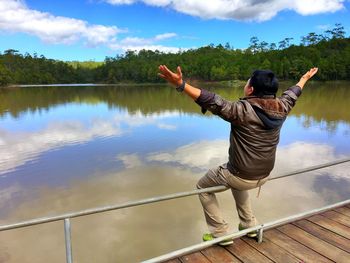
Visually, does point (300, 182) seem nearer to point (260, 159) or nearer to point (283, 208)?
point (283, 208)

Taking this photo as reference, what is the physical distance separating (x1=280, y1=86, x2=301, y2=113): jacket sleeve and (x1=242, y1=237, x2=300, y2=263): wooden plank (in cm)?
126

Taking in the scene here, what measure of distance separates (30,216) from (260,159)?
5666 mm

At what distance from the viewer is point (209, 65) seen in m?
92.8

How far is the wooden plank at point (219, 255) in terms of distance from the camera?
8.89 ft

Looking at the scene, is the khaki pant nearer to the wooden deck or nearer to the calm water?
the wooden deck

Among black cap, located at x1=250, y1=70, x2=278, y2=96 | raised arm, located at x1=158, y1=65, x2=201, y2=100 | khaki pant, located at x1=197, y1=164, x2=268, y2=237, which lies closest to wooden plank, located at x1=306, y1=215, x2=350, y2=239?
khaki pant, located at x1=197, y1=164, x2=268, y2=237

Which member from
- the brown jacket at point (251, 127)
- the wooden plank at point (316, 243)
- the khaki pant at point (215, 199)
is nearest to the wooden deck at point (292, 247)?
the wooden plank at point (316, 243)

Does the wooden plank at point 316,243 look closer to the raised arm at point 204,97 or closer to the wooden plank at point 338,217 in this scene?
the wooden plank at point 338,217

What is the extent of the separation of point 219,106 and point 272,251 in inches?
58.9

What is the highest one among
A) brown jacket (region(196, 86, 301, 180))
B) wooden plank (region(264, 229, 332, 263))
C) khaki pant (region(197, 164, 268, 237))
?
brown jacket (region(196, 86, 301, 180))

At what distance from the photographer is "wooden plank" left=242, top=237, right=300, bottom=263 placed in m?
2.76

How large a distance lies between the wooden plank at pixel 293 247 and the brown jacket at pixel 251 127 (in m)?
0.82

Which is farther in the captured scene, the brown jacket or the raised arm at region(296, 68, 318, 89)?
the raised arm at region(296, 68, 318, 89)

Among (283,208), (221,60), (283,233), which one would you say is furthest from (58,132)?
(221,60)
